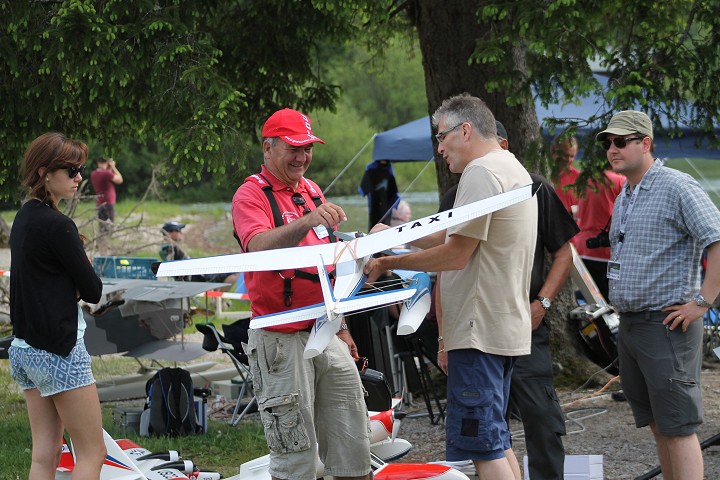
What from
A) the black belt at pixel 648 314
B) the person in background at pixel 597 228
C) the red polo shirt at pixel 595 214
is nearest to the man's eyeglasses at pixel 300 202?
the black belt at pixel 648 314

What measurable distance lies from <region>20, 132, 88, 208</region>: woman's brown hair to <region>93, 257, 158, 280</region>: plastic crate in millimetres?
6426

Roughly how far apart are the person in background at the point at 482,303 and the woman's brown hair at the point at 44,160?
1.36 m

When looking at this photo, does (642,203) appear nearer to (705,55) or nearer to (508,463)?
(508,463)

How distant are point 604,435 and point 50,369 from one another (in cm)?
382

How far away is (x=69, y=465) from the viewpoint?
479cm

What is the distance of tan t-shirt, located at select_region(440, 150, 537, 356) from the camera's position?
12.1 feet

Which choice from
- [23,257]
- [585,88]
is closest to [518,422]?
[585,88]

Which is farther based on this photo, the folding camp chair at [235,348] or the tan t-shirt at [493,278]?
the folding camp chair at [235,348]

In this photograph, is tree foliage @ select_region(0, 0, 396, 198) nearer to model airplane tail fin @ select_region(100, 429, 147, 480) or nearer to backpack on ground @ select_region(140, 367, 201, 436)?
backpack on ground @ select_region(140, 367, 201, 436)

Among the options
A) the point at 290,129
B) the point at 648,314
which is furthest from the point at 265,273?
the point at 648,314

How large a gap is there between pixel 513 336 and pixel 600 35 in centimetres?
343

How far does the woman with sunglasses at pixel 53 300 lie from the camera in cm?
381

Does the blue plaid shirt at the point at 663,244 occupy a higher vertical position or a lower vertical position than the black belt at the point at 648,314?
higher

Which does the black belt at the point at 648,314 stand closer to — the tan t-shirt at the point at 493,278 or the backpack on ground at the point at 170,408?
the tan t-shirt at the point at 493,278
